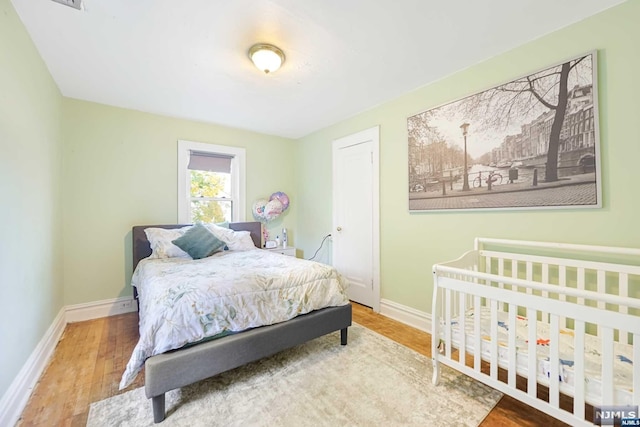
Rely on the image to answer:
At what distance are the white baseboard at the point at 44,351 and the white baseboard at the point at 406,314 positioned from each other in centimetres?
→ 292

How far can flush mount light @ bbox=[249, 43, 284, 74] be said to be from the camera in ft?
6.46

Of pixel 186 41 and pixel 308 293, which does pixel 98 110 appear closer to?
pixel 186 41

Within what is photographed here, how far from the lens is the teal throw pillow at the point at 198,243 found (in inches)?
112

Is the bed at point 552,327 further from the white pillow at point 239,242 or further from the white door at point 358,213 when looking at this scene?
the white pillow at point 239,242

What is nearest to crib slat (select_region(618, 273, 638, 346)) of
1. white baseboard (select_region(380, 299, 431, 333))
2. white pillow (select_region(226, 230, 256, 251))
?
white baseboard (select_region(380, 299, 431, 333))

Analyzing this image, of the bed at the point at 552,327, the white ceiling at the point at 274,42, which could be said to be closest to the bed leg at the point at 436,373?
the bed at the point at 552,327

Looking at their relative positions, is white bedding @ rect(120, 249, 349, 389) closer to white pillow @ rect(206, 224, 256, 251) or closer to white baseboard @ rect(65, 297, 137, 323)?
white pillow @ rect(206, 224, 256, 251)

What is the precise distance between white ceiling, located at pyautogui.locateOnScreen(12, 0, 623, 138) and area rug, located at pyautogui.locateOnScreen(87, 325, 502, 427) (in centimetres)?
244

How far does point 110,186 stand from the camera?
3068 millimetres

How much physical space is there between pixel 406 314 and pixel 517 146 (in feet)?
6.13

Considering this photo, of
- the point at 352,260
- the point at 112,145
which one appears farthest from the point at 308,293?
the point at 112,145

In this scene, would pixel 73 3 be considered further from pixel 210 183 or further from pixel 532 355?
pixel 532 355

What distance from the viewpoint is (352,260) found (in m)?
3.47

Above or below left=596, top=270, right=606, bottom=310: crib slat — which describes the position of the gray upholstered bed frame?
below
